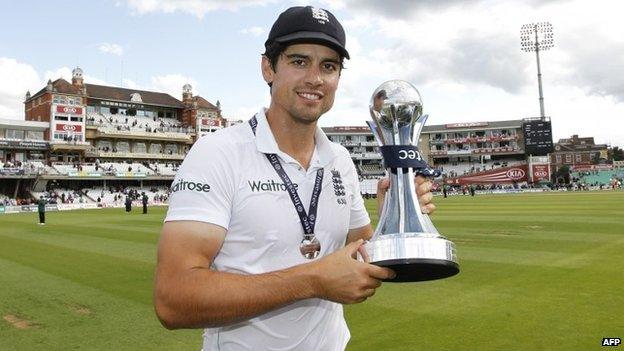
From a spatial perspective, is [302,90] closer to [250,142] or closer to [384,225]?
[250,142]

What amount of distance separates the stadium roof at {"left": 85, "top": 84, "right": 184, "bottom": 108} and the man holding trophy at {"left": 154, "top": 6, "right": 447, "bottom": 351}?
71.6 m

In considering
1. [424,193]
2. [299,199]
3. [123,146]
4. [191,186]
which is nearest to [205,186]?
[191,186]

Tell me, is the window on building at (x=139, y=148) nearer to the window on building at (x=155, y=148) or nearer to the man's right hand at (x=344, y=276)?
the window on building at (x=155, y=148)

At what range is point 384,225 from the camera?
1.63 metres

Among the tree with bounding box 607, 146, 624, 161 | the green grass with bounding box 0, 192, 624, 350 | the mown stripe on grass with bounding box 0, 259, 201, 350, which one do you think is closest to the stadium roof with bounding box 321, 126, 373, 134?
the tree with bounding box 607, 146, 624, 161

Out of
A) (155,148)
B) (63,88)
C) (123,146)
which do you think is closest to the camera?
(63,88)

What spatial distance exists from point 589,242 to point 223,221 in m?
12.6

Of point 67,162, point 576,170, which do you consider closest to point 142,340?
point 67,162

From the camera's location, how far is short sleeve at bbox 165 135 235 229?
1.54 meters

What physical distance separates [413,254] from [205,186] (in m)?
0.70

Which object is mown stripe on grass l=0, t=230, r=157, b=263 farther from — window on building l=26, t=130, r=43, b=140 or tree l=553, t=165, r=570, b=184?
tree l=553, t=165, r=570, b=184

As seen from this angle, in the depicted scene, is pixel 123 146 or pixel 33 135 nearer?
pixel 33 135

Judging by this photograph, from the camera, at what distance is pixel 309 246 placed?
70.0 inches

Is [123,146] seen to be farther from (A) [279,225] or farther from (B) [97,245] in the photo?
(A) [279,225]
